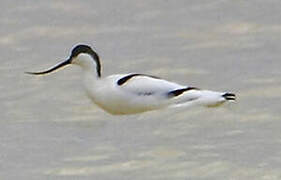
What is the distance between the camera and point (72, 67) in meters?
13.1

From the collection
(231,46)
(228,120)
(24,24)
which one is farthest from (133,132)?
(24,24)

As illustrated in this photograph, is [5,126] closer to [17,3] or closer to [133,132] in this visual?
[133,132]

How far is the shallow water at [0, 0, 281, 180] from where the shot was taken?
33.7ft

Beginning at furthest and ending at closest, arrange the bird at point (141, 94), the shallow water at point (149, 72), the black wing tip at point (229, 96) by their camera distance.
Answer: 1. the bird at point (141, 94)
2. the black wing tip at point (229, 96)
3. the shallow water at point (149, 72)

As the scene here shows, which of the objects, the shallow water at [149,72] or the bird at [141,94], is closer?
the shallow water at [149,72]

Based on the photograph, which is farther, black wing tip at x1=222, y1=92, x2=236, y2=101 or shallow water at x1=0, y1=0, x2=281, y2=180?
black wing tip at x1=222, y1=92, x2=236, y2=101

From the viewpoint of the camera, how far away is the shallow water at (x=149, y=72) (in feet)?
33.7

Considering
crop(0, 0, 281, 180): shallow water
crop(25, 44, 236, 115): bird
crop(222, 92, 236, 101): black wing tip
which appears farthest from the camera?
crop(25, 44, 236, 115): bird

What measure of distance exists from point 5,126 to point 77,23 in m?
2.95

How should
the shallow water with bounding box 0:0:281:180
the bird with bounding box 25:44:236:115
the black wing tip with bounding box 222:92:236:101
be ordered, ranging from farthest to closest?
the bird with bounding box 25:44:236:115, the black wing tip with bounding box 222:92:236:101, the shallow water with bounding box 0:0:281:180

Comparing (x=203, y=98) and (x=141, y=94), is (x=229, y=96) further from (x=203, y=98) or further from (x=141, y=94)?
(x=141, y=94)

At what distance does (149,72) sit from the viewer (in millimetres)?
12750

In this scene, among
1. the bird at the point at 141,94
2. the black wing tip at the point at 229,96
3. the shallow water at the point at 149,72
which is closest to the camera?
the shallow water at the point at 149,72

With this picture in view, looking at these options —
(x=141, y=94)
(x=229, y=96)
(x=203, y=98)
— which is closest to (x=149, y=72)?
(x=141, y=94)
